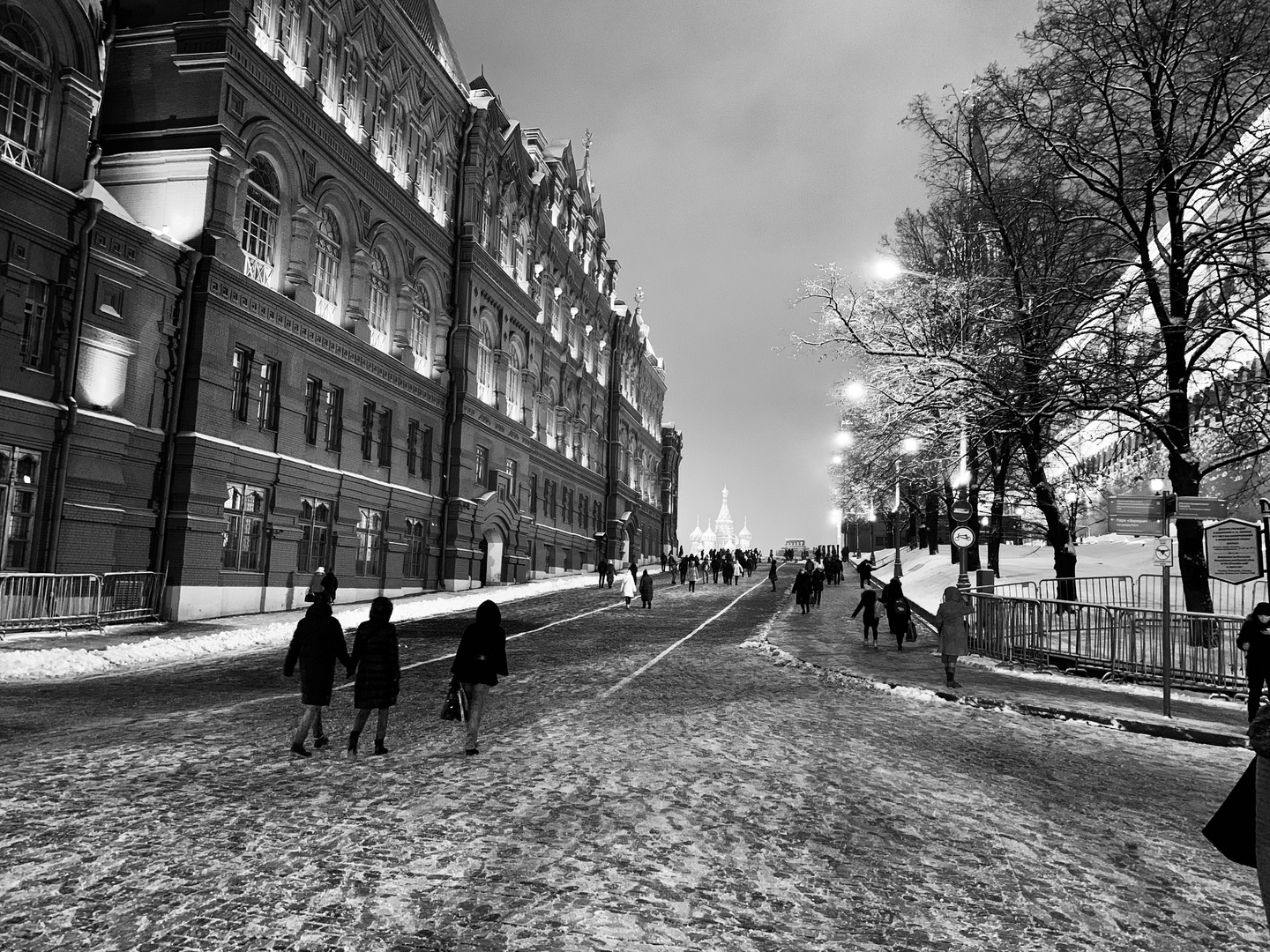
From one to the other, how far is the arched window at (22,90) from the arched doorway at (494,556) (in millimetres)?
23240

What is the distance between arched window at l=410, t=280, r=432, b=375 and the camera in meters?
33.7

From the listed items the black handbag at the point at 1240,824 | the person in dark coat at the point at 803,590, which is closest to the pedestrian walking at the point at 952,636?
the black handbag at the point at 1240,824

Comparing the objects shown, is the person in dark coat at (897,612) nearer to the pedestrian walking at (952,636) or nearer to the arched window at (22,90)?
the pedestrian walking at (952,636)

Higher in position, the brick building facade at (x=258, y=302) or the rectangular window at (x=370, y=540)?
the brick building facade at (x=258, y=302)

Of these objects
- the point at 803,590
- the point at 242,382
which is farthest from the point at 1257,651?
the point at 242,382

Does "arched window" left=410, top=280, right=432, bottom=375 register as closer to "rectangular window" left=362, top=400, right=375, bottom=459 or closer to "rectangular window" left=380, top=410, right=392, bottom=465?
"rectangular window" left=380, top=410, right=392, bottom=465

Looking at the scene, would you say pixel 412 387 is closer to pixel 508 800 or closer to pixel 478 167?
pixel 478 167

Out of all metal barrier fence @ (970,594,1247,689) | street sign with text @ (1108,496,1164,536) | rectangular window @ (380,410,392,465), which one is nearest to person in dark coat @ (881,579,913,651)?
metal barrier fence @ (970,594,1247,689)

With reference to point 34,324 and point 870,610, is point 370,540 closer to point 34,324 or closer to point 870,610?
point 34,324

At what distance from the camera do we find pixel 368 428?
30.6 metres

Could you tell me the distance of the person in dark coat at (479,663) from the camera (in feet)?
27.8

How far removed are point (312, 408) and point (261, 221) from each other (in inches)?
224

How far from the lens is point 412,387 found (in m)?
33.3

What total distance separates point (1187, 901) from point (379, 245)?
3059cm
